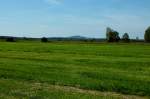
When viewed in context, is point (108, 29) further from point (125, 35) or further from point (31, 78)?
point (31, 78)

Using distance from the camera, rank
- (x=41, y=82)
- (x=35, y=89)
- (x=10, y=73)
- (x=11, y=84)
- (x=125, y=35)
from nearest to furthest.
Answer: (x=35, y=89), (x=11, y=84), (x=41, y=82), (x=10, y=73), (x=125, y=35)

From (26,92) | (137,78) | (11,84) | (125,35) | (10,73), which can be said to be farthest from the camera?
(125,35)

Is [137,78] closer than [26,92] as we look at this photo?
No

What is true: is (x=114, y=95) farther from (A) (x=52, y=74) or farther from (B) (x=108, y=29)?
(B) (x=108, y=29)

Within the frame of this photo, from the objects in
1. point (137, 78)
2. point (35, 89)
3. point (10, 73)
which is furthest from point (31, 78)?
point (137, 78)

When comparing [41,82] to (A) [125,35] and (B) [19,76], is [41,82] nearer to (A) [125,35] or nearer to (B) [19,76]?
(B) [19,76]

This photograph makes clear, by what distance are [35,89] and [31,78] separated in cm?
491

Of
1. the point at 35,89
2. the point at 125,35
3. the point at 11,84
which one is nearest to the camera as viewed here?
the point at 35,89

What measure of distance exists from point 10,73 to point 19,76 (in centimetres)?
167

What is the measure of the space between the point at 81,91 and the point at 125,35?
522 ft

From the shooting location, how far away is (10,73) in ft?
86.0

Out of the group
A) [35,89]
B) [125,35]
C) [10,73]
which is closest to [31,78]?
[10,73]

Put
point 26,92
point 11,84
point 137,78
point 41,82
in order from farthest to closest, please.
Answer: point 137,78 → point 41,82 → point 11,84 → point 26,92

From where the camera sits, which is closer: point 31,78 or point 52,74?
point 31,78
